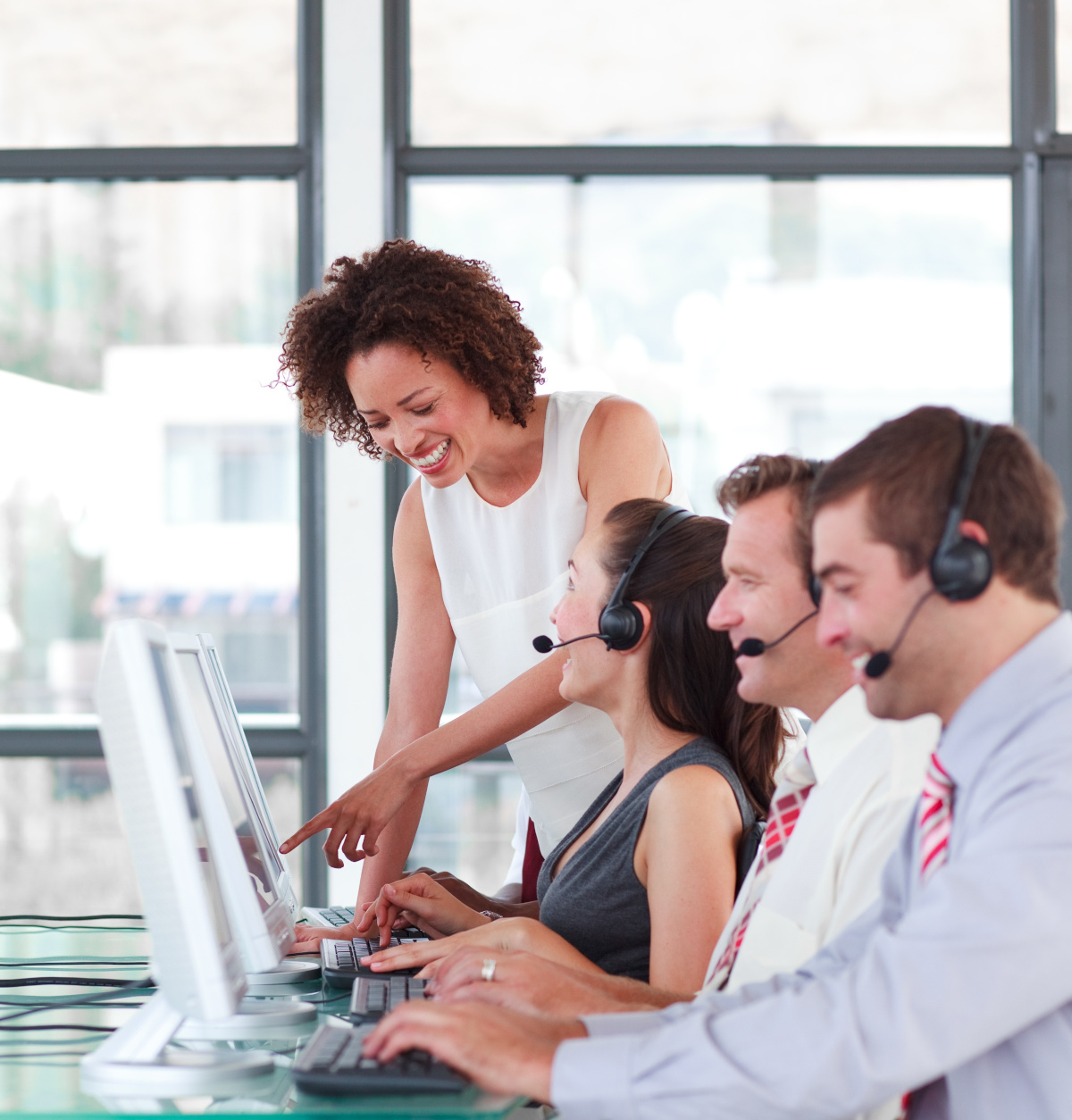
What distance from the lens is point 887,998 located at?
800 millimetres

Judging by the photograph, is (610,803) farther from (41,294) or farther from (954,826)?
(41,294)

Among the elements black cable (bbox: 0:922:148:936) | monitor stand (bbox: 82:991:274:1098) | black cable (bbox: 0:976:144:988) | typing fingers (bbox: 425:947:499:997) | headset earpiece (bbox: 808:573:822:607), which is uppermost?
headset earpiece (bbox: 808:573:822:607)

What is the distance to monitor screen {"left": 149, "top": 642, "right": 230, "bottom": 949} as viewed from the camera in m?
0.98

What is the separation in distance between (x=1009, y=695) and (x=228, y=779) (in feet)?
2.46

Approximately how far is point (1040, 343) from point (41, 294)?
9.38 feet

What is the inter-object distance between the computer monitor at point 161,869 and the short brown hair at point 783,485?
0.65 m

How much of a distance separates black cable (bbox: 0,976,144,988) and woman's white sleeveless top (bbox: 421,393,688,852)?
2.26 feet

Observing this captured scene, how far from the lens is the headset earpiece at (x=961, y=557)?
860 mm

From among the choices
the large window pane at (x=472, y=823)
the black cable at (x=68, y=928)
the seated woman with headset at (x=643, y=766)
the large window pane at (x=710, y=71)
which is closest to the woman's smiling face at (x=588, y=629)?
the seated woman with headset at (x=643, y=766)

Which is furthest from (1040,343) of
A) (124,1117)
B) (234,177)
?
(124,1117)

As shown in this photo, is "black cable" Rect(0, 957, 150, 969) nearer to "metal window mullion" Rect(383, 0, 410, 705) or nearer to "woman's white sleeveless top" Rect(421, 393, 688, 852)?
"woman's white sleeveless top" Rect(421, 393, 688, 852)

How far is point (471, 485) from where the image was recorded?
2.02 m

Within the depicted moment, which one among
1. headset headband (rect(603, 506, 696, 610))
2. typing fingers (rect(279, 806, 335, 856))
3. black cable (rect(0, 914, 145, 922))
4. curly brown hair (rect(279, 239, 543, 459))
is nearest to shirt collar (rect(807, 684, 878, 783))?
headset headband (rect(603, 506, 696, 610))

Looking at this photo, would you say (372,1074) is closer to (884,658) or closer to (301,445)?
(884,658)
